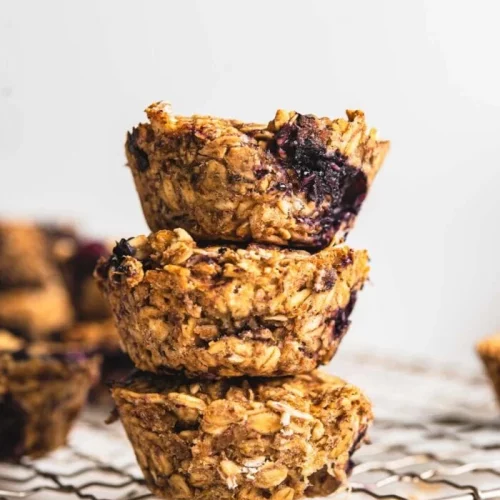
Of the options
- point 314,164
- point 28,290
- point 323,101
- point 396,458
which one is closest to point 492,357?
point 396,458

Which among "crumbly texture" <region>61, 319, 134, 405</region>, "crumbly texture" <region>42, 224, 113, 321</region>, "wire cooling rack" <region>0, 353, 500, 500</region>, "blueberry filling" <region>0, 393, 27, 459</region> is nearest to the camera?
"wire cooling rack" <region>0, 353, 500, 500</region>

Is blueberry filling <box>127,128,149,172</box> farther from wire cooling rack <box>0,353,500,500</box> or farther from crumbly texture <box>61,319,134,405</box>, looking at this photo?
crumbly texture <box>61,319,134,405</box>

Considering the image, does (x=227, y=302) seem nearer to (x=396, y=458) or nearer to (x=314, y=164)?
(x=314, y=164)

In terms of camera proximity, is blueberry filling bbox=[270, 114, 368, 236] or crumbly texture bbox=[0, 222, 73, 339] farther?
crumbly texture bbox=[0, 222, 73, 339]

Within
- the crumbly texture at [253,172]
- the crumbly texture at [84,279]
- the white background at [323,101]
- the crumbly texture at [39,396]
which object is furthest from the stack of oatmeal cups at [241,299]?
the crumbly texture at [84,279]

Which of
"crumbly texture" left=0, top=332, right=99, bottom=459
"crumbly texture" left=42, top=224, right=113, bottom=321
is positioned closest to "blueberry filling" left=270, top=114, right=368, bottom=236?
"crumbly texture" left=0, top=332, right=99, bottom=459

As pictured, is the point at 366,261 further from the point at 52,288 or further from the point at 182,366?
the point at 52,288
